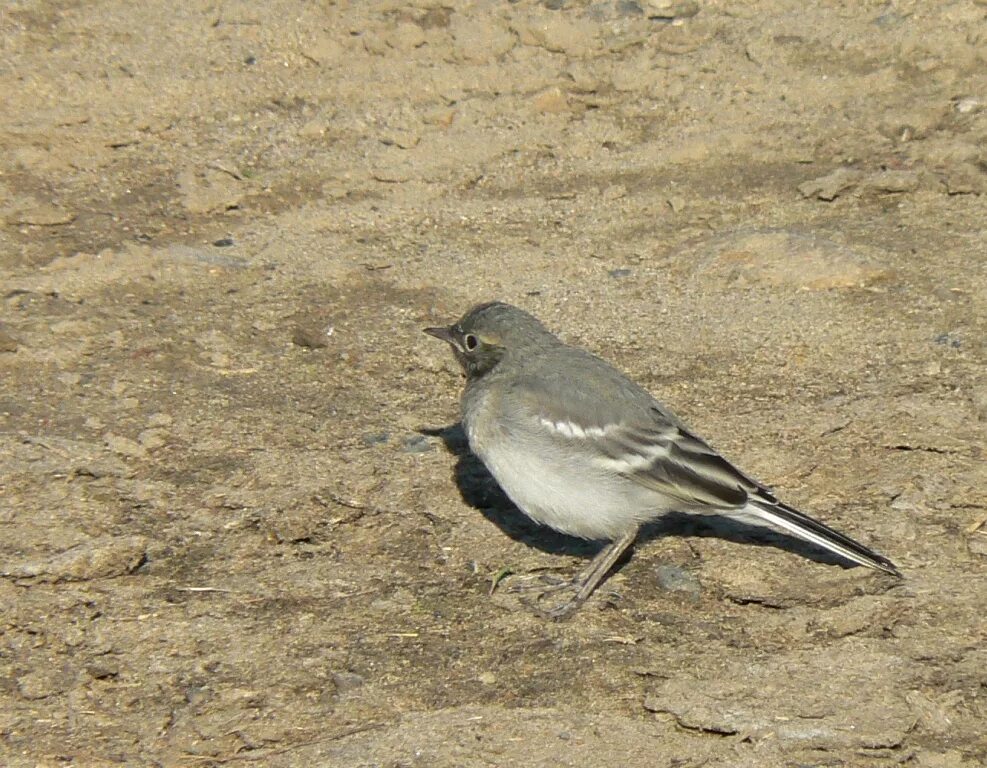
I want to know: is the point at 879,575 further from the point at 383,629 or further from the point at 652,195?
the point at 652,195

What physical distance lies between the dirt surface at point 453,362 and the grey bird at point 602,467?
293 millimetres

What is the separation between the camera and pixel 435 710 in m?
5.54

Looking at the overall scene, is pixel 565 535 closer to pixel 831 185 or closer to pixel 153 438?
pixel 153 438

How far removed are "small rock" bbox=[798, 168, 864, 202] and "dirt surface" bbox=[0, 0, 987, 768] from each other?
0.10 ft

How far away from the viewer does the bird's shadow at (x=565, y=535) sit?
673 cm

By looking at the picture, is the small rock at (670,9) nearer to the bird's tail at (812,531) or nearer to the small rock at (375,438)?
the small rock at (375,438)

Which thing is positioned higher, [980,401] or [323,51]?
[323,51]

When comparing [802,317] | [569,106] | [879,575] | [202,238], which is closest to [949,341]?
[802,317]

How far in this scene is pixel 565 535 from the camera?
7012 mm

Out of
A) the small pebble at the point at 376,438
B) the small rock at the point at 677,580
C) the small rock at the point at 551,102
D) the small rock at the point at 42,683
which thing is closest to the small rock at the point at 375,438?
the small pebble at the point at 376,438

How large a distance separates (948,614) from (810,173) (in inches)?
180

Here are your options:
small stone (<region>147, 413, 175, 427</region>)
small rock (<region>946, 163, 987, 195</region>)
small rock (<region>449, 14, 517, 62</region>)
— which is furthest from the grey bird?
small rock (<region>449, 14, 517, 62</region>)

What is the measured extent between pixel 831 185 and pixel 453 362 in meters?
3.17

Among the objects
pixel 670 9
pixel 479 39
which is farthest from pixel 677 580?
pixel 670 9
